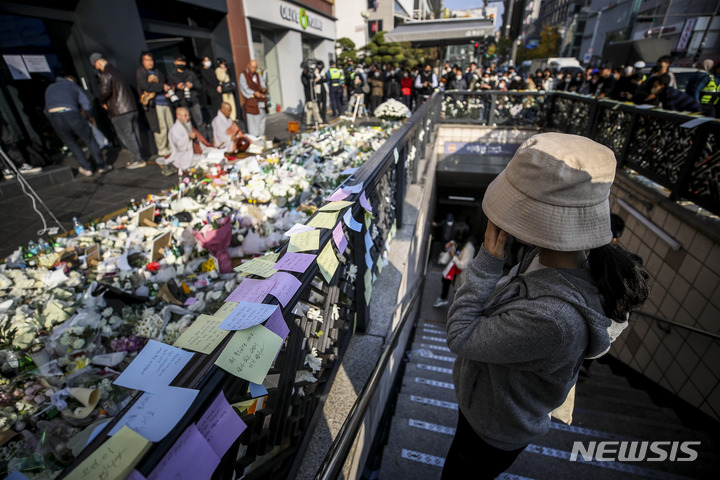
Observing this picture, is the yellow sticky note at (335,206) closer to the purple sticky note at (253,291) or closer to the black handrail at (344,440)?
the purple sticky note at (253,291)

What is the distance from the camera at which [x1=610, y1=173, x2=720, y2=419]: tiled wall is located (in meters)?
3.49

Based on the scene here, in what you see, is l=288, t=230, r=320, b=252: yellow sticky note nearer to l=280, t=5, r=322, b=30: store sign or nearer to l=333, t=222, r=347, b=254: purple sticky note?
l=333, t=222, r=347, b=254: purple sticky note

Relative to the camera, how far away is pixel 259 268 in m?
1.48

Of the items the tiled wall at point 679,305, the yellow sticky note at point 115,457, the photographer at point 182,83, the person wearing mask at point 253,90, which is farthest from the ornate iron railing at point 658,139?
the photographer at point 182,83

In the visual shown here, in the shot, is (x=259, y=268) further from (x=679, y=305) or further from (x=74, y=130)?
(x=74, y=130)

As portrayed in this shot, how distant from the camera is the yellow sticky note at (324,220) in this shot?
1.86m

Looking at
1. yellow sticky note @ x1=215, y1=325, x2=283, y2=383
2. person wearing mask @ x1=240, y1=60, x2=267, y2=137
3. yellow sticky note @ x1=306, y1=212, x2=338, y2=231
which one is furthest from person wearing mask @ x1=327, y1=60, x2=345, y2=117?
yellow sticky note @ x1=215, y1=325, x2=283, y2=383

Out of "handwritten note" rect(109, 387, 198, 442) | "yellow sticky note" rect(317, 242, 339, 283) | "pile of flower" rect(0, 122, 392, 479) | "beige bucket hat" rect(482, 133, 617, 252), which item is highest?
"beige bucket hat" rect(482, 133, 617, 252)

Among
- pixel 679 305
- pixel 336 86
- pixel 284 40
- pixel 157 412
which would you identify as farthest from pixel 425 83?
pixel 157 412

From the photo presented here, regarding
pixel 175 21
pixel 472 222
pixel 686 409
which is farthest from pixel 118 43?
pixel 472 222

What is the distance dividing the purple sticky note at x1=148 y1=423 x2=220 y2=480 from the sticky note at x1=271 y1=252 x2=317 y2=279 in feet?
2.27

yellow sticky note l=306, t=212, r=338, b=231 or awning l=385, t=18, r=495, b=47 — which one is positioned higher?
awning l=385, t=18, r=495, b=47

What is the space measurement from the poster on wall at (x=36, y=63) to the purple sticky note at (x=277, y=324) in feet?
30.0

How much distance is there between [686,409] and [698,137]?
3084 millimetres
